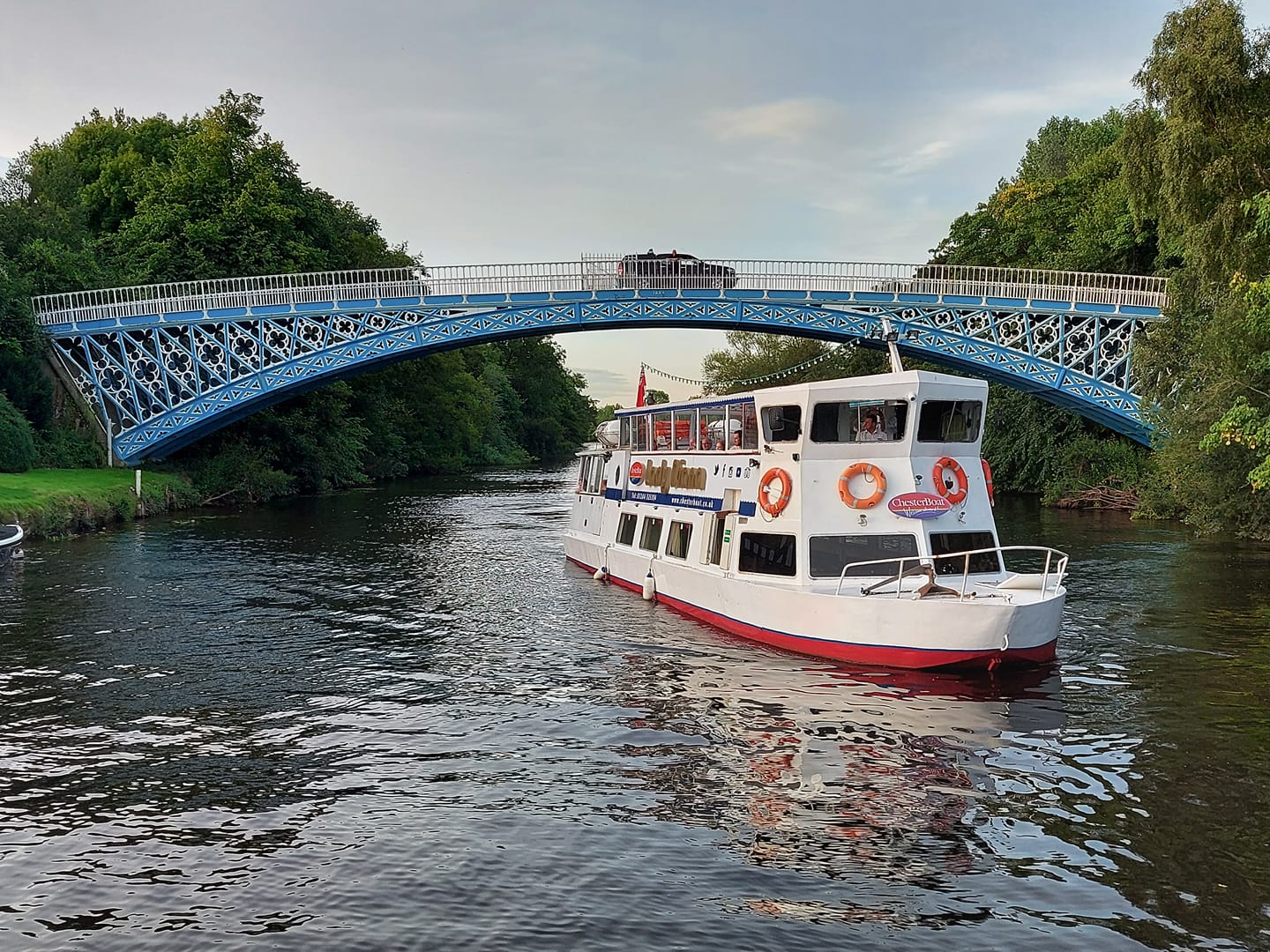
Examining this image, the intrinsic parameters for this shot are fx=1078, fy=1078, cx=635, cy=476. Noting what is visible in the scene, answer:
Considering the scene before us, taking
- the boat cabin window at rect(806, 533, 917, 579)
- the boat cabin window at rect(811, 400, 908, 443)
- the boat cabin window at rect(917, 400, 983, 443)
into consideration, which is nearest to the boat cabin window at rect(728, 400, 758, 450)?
the boat cabin window at rect(811, 400, 908, 443)

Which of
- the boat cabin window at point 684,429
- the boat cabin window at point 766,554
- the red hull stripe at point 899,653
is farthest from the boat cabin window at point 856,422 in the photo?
the boat cabin window at point 684,429

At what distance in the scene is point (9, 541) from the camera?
28.8m

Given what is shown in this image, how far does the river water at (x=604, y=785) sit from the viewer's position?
9.66 metres

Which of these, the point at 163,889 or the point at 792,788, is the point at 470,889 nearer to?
the point at 163,889

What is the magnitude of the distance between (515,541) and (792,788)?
26129 mm

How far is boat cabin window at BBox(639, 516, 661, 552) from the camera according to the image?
2666 cm

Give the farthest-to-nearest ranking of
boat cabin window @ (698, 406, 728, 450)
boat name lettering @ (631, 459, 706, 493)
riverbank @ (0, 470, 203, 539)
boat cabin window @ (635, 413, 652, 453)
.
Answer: riverbank @ (0, 470, 203, 539), boat cabin window @ (635, 413, 652, 453), boat name lettering @ (631, 459, 706, 493), boat cabin window @ (698, 406, 728, 450)

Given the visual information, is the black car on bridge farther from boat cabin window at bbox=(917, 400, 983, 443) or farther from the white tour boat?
boat cabin window at bbox=(917, 400, 983, 443)

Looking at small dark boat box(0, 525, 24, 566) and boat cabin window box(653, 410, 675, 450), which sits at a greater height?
boat cabin window box(653, 410, 675, 450)

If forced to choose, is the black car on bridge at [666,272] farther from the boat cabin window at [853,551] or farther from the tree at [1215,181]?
the boat cabin window at [853,551]

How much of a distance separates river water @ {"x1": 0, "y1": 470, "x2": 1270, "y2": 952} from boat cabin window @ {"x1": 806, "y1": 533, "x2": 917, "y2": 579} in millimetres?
1750

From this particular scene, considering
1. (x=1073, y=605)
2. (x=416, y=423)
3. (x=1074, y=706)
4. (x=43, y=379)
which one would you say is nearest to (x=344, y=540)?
(x=43, y=379)

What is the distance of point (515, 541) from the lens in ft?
125

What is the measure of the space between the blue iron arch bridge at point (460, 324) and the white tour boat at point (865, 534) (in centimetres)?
2591
